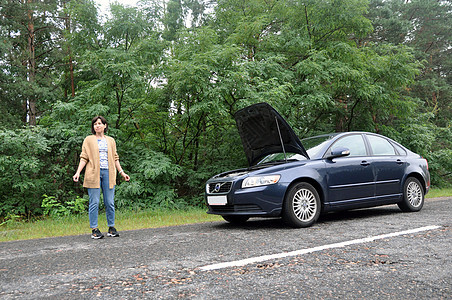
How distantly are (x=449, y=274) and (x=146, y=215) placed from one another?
716 centimetres

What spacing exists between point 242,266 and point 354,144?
4.13 metres

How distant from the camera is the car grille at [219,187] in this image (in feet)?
18.7

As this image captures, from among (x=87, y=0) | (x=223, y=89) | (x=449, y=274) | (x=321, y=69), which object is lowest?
(x=449, y=274)

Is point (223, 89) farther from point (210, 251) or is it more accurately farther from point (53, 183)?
point (210, 251)

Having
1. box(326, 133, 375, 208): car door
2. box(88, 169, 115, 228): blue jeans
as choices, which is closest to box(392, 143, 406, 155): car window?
box(326, 133, 375, 208): car door

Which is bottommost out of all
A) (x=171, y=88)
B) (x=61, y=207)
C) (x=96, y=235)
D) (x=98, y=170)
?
(x=96, y=235)

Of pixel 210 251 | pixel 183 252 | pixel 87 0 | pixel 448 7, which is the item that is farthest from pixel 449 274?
pixel 448 7

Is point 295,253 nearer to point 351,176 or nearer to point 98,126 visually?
point 351,176

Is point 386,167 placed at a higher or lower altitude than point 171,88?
lower

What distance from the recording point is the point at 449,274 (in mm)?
3029

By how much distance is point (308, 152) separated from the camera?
625 cm

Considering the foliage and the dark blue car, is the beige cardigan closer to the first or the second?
the dark blue car

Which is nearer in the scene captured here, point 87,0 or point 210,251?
point 210,251

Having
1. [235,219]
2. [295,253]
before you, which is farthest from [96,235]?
[295,253]
